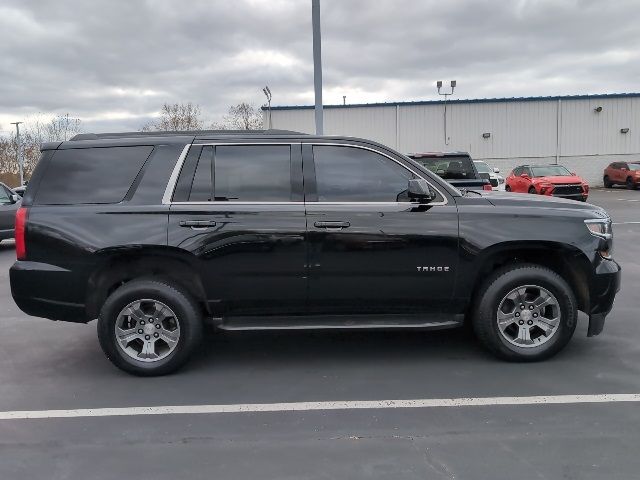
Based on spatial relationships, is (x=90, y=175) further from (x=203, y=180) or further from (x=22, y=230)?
(x=203, y=180)

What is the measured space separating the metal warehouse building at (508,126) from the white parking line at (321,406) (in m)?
32.2

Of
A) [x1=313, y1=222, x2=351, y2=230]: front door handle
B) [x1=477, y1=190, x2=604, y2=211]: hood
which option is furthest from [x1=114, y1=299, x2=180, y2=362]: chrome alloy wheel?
[x1=477, y1=190, x2=604, y2=211]: hood

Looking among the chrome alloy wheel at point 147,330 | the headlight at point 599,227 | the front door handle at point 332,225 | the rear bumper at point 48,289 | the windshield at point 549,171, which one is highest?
the windshield at point 549,171

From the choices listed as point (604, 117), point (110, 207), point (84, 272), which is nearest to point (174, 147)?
point (110, 207)

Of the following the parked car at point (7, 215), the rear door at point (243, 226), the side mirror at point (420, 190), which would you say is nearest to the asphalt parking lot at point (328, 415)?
the rear door at point (243, 226)

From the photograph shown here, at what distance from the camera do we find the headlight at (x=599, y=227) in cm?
483

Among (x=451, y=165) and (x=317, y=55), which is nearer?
(x=451, y=165)

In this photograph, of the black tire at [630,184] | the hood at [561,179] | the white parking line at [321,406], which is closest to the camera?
the white parking line at [321,406]

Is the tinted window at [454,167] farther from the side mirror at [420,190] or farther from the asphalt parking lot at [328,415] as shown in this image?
the side mirror at [420,190]

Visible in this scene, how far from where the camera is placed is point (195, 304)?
4.77 metres

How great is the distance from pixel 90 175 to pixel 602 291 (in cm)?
426

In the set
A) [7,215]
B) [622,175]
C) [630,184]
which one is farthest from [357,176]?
[622,175]

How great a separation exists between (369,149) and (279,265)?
4.04ft

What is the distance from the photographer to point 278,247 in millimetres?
4668
